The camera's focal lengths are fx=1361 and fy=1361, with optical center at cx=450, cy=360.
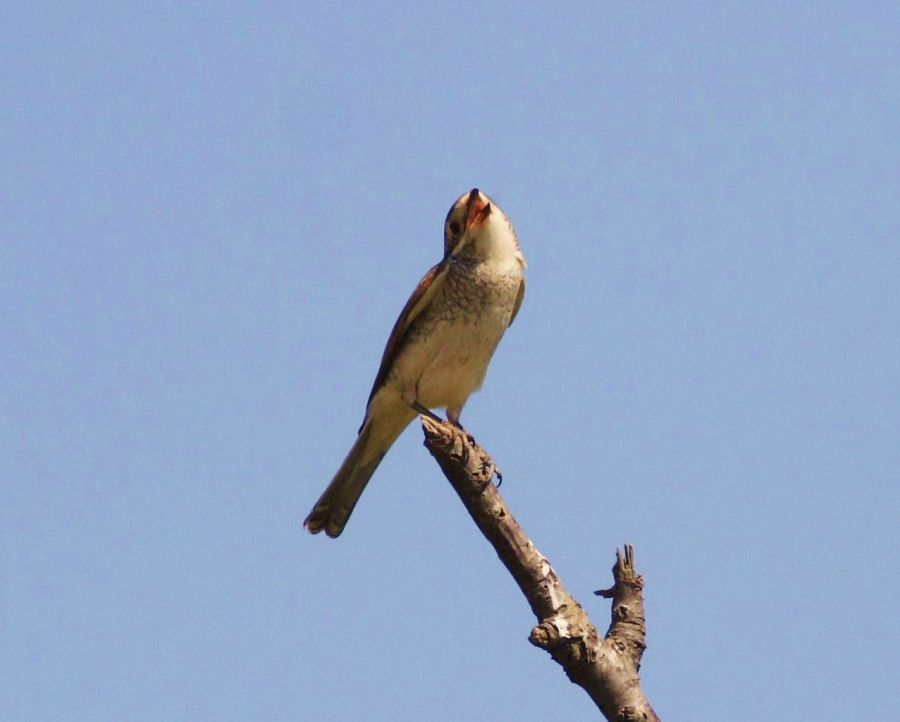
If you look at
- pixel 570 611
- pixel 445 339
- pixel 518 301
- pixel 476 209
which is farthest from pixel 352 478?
pixel 570 611

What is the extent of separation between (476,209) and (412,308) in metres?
0.68

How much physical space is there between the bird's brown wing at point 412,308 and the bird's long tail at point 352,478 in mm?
267

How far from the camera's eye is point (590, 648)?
4.75m

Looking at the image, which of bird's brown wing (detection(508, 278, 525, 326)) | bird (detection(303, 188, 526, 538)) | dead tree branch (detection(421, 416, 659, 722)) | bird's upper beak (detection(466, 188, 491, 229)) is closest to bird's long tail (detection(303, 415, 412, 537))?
bird (detection(303, 188, 526, 538))

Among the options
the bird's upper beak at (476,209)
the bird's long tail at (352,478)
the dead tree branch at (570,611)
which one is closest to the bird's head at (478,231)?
the bird's upper beak at (476,209)

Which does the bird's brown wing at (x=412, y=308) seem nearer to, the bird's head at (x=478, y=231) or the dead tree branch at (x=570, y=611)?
the bird's head at (x=478, y=231)

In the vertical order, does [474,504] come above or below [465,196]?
below

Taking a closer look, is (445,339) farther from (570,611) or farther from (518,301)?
(570,611)

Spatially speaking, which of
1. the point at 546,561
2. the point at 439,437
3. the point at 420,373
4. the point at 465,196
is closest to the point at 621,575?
the point at 546,561

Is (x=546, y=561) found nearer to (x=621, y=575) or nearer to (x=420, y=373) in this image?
(x=621, y=575)

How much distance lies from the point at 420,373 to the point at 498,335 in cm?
50

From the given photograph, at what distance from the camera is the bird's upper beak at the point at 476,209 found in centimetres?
770

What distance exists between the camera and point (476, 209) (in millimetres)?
7750

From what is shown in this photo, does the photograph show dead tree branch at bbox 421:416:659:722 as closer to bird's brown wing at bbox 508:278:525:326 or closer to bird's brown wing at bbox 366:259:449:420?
bird's brown wing at bbox 366:259:449:420
